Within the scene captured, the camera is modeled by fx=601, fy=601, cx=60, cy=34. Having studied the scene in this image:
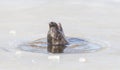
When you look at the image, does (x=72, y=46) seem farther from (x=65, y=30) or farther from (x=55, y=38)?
(x=65, y=30)

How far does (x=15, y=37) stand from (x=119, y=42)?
186cm

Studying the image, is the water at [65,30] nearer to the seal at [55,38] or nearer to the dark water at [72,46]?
the dark water at [72,46]

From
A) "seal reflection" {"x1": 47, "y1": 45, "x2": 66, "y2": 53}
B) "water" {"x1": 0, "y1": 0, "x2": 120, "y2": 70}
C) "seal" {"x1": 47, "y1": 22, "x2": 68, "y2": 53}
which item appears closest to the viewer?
"water" {"x1": 0, "y1": 0, "x2": 120, "y2": 70}

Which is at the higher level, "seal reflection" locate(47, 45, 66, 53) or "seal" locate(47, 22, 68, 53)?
"seal" locate(47, 22, 68, 53)

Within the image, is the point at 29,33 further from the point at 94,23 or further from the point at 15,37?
the point at 94,23

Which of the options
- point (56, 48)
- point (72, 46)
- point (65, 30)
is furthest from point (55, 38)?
point (65, 30)

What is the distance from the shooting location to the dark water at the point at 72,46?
9.49 meters

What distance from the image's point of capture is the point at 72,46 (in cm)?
970

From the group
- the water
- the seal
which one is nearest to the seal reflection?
the seal

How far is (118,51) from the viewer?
971 centimetres

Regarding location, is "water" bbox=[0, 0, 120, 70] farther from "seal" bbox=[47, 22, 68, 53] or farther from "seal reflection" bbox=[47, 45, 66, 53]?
"seal" bbox=[47, 22, 68, 53]

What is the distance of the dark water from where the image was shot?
31.1 ft

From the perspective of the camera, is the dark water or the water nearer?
the water

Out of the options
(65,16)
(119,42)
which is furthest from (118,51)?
(65,16)
